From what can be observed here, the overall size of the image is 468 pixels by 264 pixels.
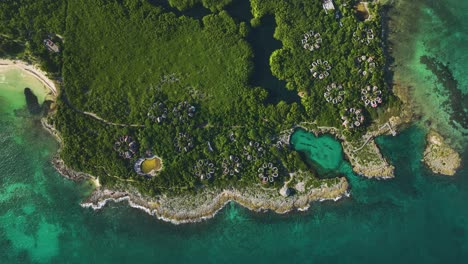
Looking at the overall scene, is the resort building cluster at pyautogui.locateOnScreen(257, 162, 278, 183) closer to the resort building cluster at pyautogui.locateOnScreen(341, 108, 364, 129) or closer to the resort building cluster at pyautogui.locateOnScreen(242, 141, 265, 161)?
the resort building cluster at pyautogui.locateOnScreen(242, 141, 265, 161)

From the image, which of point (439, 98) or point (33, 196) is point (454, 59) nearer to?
point (439, 98)

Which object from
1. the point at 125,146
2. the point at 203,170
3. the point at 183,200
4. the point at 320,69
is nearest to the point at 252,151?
the point at 203,170

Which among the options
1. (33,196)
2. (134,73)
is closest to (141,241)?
(33,196)

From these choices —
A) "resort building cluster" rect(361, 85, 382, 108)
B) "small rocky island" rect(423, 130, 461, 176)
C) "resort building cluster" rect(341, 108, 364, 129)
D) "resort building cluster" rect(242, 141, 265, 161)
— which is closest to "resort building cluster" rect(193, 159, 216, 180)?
"resort building cluster" rect(242, 141, 265, 161)

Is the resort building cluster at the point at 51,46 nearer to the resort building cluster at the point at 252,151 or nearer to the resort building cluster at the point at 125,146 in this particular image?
the resort building cluster at the point at 125,146

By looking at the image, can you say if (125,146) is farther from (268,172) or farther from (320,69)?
(320,69)

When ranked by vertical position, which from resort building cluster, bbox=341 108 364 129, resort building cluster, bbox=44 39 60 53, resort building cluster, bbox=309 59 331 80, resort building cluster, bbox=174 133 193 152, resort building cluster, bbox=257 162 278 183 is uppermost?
resort building cluster, bbox=44 39 60 53
